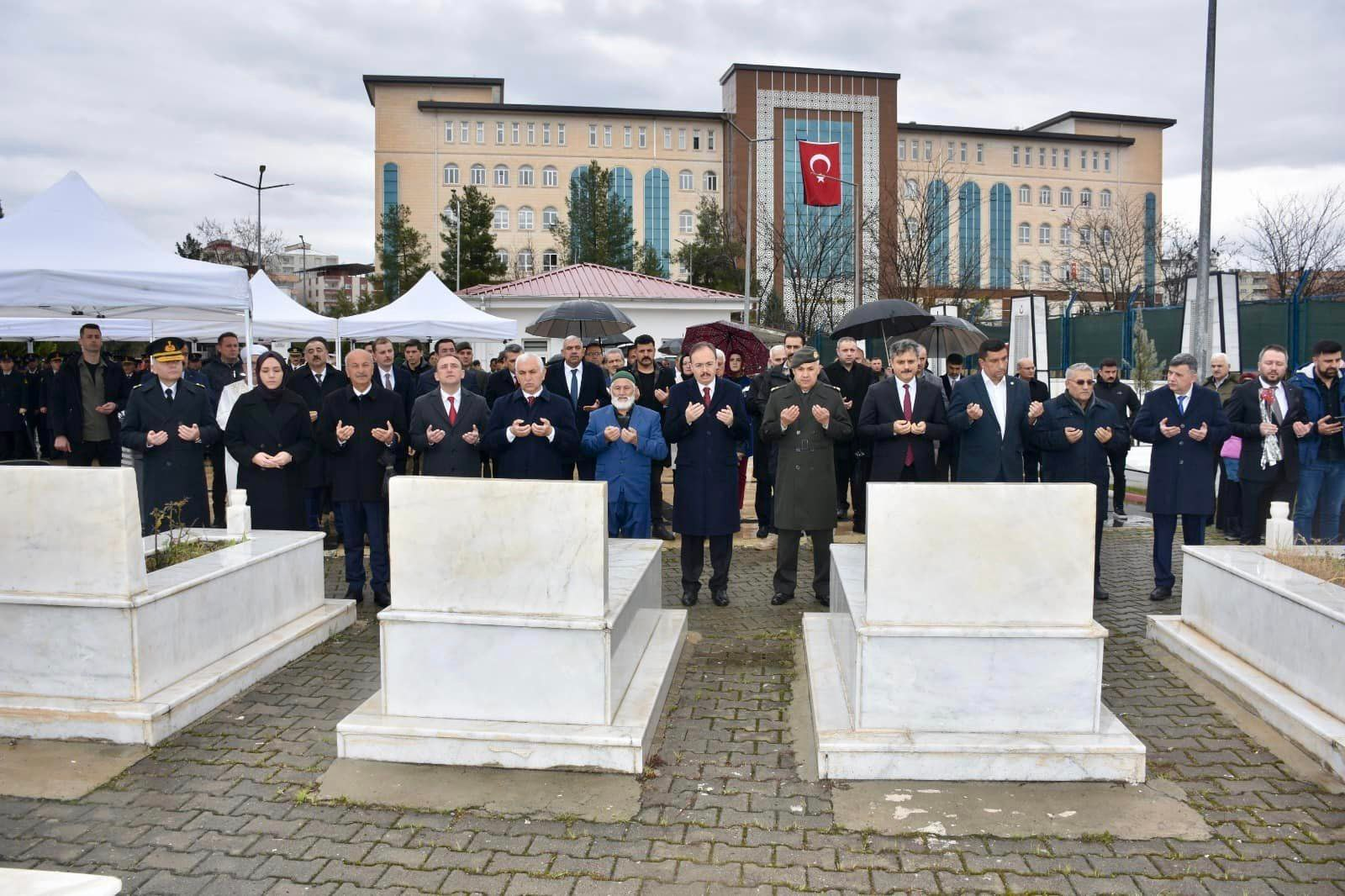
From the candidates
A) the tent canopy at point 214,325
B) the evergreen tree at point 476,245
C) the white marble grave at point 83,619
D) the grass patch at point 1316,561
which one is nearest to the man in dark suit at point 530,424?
the white marble grave at point 83,619

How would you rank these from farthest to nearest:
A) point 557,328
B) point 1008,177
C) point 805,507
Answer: point 1008,177, point 557,328, point 805,507

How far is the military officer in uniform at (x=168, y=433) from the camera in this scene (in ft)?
25.5

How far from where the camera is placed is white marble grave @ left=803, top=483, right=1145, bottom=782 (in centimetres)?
452

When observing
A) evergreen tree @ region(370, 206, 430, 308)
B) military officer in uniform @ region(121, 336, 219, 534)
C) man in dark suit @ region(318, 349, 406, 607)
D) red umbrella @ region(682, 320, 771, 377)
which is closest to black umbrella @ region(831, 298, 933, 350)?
red umbrella @ region(682, 320, 771, 377)

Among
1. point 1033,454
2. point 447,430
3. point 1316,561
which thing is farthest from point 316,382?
point 1316,561

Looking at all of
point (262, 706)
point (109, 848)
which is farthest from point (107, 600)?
→ point (109, 848)

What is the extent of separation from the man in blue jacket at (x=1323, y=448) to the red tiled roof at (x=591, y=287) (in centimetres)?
3310

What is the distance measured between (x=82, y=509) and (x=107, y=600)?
47 centimetres

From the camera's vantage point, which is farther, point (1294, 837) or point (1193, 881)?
point (1294, 837)

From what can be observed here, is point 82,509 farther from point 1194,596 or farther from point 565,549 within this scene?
point 1194,596

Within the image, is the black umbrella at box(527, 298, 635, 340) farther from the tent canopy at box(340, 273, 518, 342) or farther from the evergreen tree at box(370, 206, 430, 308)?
the evergreen tree at box(370, 206, 430, 308)

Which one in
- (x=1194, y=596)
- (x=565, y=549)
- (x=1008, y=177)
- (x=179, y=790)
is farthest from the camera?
(x=1008, y=177)

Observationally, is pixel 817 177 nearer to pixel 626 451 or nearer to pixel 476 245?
pixel 626 451

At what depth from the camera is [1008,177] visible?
286 ft
